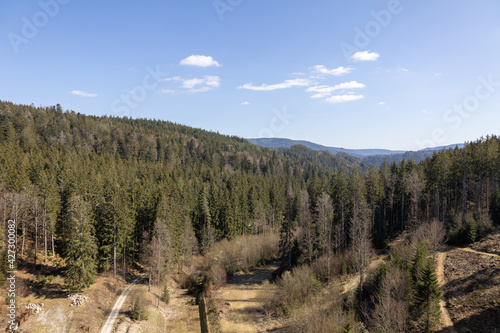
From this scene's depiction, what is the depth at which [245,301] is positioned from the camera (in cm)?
4022

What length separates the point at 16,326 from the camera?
976 inches

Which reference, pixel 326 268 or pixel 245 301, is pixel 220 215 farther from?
pixel 326 268

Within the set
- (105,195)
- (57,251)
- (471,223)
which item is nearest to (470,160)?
(471,223)

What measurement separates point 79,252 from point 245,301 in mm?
A: 24154

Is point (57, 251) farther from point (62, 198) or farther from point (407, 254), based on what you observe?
point (407, 254)

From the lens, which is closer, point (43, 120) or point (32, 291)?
point (32, 291)

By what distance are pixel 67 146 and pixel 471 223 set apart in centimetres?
12258

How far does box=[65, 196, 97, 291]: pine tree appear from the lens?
33.6 meters

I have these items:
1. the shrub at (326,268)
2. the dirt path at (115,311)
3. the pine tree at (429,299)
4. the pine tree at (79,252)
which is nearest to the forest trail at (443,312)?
the pine tree at (429,299)

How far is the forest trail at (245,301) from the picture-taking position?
32.8 metres

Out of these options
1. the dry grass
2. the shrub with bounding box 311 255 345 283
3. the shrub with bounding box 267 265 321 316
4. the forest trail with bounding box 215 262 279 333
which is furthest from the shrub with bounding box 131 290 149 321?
the shrub with bounding box 311 255 345 283

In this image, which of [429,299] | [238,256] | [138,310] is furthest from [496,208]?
[138,310]

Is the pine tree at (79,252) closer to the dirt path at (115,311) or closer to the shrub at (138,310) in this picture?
the dirt path at (115,311)

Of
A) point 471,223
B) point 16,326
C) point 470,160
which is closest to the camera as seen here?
point 16,326
